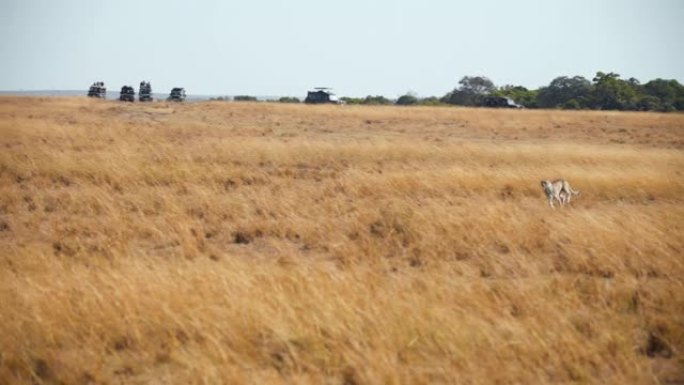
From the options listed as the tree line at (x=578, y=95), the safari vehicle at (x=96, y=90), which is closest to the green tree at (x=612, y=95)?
the tree line at (x=578, y=95)

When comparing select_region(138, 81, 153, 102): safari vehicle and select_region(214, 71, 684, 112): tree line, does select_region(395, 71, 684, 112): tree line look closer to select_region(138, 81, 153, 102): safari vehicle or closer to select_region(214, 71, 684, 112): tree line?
select_region(214, 71, 684, 112): tree line

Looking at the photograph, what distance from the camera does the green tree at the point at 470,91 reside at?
6769 cm

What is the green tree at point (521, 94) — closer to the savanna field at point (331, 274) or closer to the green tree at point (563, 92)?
the green tree at point (563, 92)

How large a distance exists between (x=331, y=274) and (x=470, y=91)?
235ft

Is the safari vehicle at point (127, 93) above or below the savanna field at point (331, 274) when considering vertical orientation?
above

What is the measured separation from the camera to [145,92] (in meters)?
49.3

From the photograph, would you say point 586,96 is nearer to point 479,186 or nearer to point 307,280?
point 479,186

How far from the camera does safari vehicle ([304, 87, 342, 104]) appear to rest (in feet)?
164

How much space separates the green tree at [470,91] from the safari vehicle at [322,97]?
24.4m

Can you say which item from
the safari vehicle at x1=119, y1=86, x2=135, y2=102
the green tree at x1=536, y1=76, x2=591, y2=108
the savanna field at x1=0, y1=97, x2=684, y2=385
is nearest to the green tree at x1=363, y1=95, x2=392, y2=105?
the green tree at x1=536, y1=76, x2=591, y2=108

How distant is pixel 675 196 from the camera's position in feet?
33.9

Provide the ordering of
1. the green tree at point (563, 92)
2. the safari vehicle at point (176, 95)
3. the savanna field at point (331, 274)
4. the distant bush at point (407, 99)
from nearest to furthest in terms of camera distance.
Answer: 1. the savanna field at point (331, 274)
2. the safari vehicle at point (176, 95)
3. the green tree at point (563, 92)
4. the distant bush at point (407, 99)

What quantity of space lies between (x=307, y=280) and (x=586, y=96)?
218 ft

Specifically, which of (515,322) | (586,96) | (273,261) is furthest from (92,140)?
(586,96)
